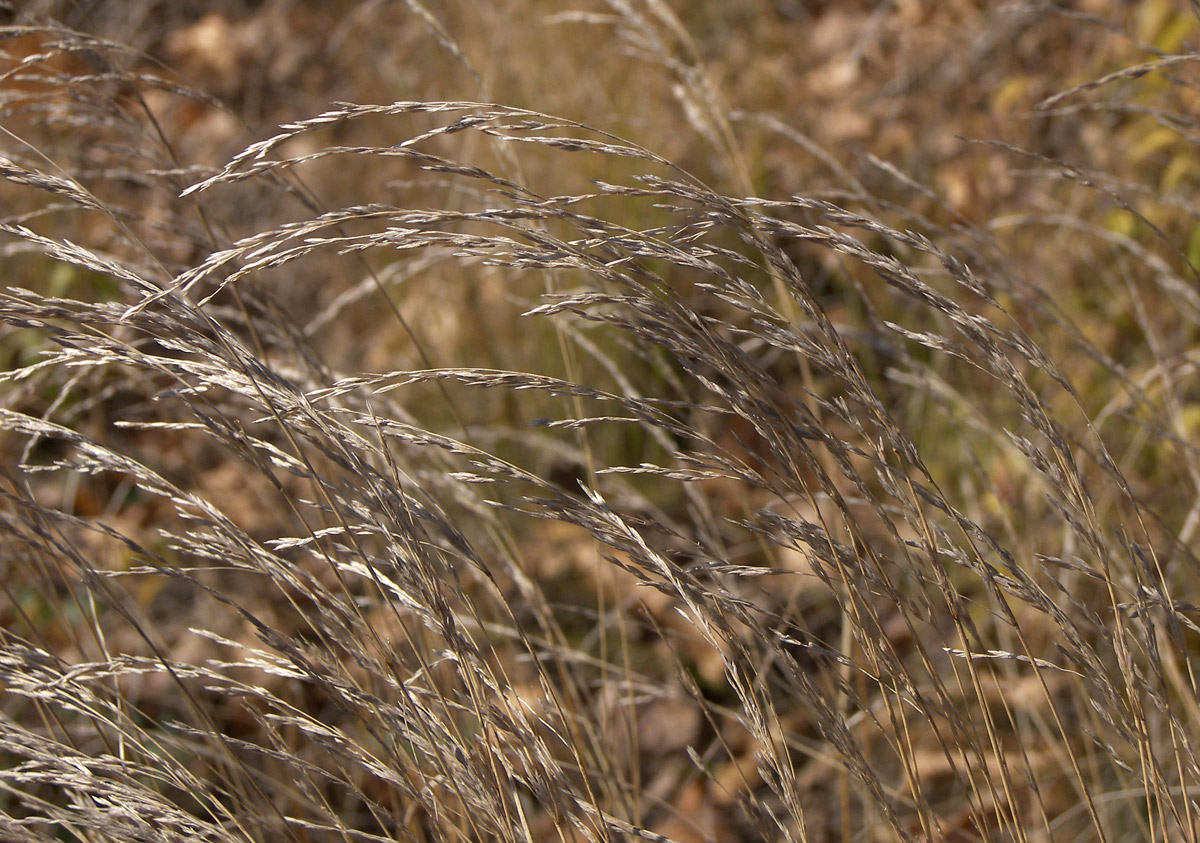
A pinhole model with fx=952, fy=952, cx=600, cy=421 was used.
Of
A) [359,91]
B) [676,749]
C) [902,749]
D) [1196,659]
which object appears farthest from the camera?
[359,91]

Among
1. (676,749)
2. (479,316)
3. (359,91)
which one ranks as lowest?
(676,749)

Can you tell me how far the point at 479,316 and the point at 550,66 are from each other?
3.47 ft

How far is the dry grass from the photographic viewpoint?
72 centimetres

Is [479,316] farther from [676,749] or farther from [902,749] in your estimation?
[902,749]

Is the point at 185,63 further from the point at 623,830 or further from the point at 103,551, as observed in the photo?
the point at 623,830

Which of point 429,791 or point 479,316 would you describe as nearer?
point 429,791

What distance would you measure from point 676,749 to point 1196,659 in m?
0.99

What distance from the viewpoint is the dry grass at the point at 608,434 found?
0.72 metres

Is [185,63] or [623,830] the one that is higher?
[185,63]

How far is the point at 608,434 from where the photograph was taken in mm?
2592

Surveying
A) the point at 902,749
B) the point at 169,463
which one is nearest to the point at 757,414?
the point at 902,749

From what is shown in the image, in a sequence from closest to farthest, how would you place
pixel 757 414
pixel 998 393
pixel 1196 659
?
pixel 757 414 → pixel 1196 659 → pixel 998 393

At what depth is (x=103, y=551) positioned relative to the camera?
6.82 feet

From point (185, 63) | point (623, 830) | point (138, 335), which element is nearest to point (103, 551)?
point (138, 335)
